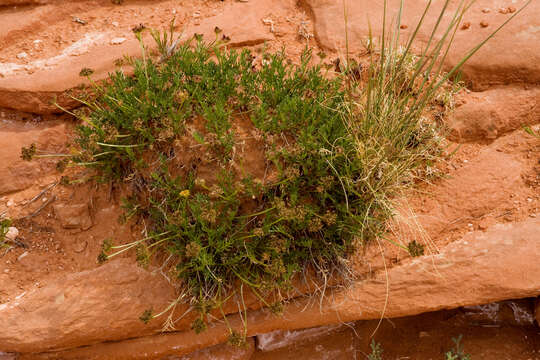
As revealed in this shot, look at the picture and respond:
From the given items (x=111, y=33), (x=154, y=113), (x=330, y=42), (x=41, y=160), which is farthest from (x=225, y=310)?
(x=111, y=33)

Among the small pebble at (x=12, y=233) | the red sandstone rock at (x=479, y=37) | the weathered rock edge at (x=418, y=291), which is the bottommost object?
the weathered rock edge at (x=418, y=291)

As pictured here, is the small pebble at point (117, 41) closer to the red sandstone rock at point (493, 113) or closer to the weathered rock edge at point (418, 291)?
the weathered rock edge at point (418, 291)

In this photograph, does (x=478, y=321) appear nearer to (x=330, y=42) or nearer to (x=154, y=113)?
(x=330, y=42)

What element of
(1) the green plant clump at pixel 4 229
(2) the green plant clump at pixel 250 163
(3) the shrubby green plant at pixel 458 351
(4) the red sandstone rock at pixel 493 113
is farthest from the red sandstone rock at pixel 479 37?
(1) the green plant clump at pixel 4 229

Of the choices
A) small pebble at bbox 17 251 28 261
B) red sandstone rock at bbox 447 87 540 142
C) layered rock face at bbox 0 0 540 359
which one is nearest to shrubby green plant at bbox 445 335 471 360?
layered rock face at bbox 0 0 540 359

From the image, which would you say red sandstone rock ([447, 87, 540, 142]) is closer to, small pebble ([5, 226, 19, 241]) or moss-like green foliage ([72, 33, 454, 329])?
moss-like green foliage ([72, 33, 454, 329])

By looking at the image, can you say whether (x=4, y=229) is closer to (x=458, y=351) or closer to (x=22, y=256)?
(x=22, y=256)

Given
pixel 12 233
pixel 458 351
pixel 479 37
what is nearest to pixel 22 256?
pixel 12 233

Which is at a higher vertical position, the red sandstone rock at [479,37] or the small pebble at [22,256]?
the red sandstone rock at [479,37]

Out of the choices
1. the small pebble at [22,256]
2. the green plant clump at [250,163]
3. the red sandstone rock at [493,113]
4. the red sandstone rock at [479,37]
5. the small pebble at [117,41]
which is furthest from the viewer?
the small pebble at [117,41]
